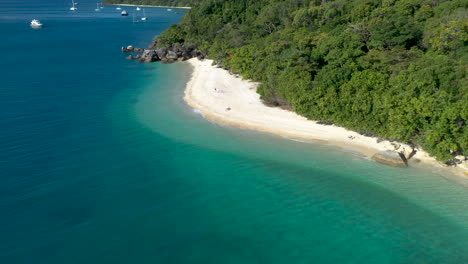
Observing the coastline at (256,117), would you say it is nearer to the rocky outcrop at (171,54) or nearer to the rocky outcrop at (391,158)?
the rocky outcrop at (391,158)

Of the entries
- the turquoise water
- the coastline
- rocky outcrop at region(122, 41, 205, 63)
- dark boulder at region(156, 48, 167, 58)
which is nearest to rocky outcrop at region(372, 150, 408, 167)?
the turquoise water

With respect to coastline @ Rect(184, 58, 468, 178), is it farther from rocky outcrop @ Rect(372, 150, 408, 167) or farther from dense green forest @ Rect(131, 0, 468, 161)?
dense green forest @ Rect(131, 0, 468, 161)

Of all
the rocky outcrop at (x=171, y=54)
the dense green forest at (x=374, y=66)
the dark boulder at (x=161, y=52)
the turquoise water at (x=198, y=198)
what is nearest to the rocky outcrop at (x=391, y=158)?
the turquoise water at (x=198, y=198)

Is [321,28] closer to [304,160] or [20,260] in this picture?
[304,160]

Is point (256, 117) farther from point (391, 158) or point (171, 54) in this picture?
point (171, 54)

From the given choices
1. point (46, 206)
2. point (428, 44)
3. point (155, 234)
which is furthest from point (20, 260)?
point (428, 44)

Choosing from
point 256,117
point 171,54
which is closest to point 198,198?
point 256,117
